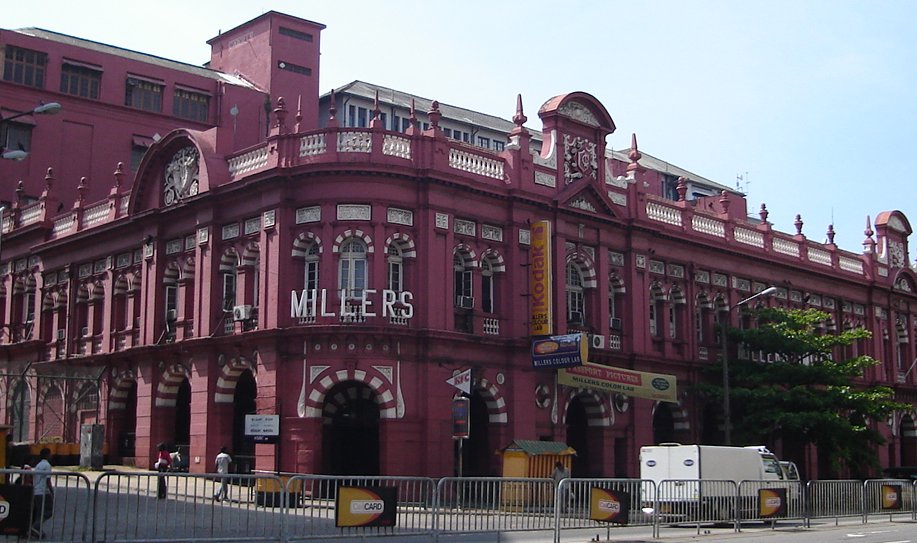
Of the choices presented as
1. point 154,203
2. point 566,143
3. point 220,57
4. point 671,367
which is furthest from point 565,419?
point 220,57

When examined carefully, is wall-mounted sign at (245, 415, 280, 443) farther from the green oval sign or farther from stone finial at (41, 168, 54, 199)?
stone finial at (41, 168, 54, 199)

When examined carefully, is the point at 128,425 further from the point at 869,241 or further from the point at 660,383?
the point at 869,241

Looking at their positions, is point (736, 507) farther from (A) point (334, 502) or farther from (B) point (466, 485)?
(A) point (334, 502)

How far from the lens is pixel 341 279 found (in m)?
34.9

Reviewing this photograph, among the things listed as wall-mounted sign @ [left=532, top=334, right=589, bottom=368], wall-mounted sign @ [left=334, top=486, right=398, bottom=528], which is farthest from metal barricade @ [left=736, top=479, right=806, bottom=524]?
wall-mounted sign @ [left=334, top=486, right=398, bottom=528]

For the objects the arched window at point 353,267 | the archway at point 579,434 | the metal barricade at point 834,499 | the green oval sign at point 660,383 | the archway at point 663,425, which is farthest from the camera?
the archway at point 663,425

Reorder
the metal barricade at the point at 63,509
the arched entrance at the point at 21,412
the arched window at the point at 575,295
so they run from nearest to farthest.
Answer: the metal barricade at the point at 63,509, the arched window at the point at 575,295, the arched entrance at the point at 21,412

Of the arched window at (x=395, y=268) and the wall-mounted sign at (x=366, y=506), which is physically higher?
the arched window at (x=395, y=268)

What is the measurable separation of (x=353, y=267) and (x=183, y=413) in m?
10.3

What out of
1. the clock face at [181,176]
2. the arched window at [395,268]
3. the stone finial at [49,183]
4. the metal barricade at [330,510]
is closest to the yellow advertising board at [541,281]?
the arched window at [395,268]

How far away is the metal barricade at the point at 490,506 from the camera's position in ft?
69.2

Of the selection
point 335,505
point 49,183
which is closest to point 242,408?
point 49,183

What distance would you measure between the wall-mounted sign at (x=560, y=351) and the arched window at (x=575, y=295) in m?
3.61

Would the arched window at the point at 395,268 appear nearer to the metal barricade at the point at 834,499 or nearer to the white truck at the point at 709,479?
the white truck at the point at 709,479
